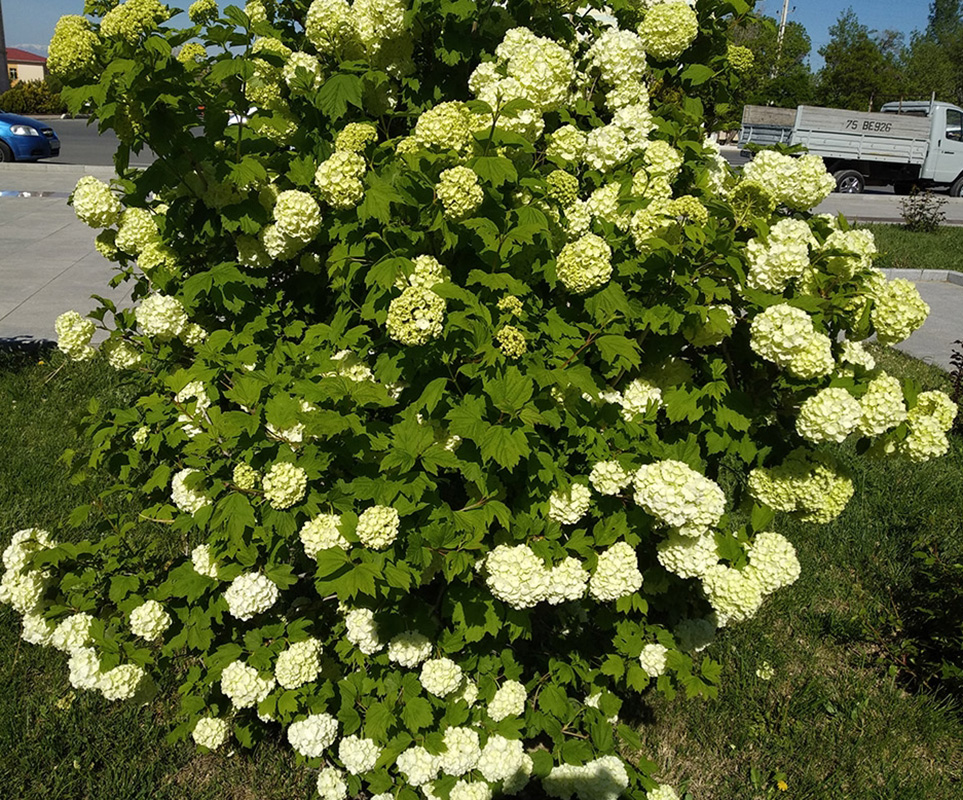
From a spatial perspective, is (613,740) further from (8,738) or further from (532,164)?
(8,738)

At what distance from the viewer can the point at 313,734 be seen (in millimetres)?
2605

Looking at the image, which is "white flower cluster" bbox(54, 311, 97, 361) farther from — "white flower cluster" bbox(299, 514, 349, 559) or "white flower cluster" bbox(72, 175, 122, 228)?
"white flower cluster" bbox(299, 514, 349, 559)

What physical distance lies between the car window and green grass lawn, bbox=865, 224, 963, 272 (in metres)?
7.39

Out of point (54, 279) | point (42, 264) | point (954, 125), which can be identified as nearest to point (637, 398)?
point (54, 279)

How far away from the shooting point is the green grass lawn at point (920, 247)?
12992 mm

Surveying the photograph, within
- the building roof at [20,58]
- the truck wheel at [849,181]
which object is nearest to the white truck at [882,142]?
the truck wheel at [849,181]

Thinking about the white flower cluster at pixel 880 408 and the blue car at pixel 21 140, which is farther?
the blue car at pixel 21 140

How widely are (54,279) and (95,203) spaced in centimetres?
790

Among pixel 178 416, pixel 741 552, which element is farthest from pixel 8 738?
pixel 741 552

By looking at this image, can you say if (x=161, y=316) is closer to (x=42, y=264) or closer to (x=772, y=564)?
(x=772, y=564)

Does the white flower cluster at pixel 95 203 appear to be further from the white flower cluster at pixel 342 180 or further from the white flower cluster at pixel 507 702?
the white flower cluster at pixel 507 702

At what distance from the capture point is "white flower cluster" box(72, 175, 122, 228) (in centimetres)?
270

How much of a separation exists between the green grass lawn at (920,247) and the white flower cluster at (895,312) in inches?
427

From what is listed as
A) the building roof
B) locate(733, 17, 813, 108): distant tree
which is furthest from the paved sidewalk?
the building roof
